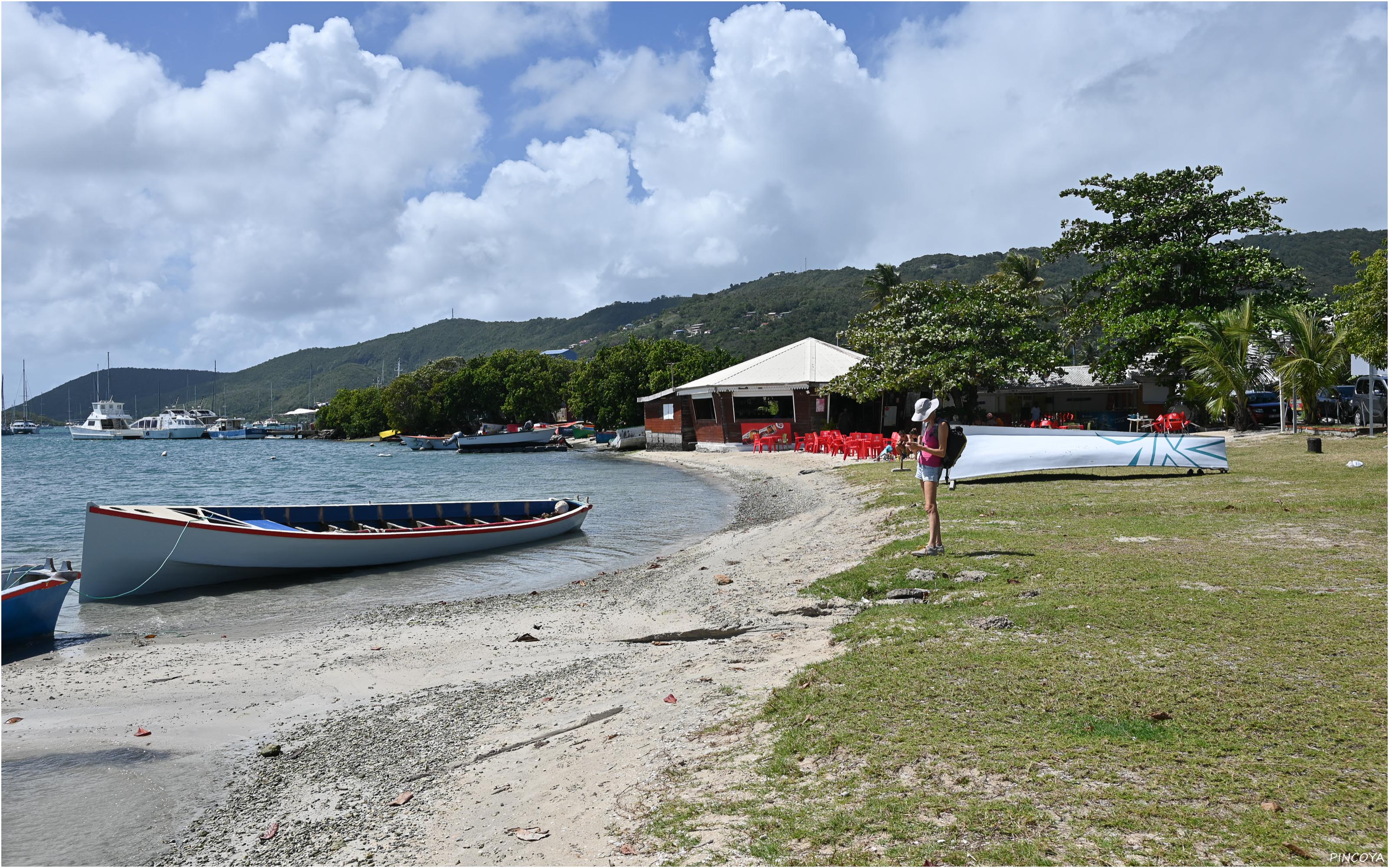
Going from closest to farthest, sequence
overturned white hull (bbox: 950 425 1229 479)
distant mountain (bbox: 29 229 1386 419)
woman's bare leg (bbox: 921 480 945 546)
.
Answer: woman's bare leg (bbox: 921 480 945 546) < overturned white hull (bbox: 950 425 1229 479) < distant mountain (bbox: 29 229 1386 419)

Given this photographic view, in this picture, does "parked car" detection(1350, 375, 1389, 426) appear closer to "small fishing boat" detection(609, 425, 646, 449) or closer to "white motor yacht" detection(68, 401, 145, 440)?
"small fishing boat" detection(609, 425, 646, 449)

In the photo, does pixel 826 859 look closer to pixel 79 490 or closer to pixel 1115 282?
pixel 1115 282

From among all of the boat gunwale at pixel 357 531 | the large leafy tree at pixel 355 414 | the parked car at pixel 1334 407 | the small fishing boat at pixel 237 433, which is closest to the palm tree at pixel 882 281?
the parked car at pixel 1334 407

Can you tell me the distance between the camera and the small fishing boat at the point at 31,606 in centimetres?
959

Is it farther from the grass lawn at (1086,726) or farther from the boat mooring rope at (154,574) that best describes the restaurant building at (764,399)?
the grass lawn at (1086,726)

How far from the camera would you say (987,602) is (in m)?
7.27

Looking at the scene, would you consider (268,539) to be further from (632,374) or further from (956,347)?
(632,374)

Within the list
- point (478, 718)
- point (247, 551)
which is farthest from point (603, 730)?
point (247, 551)

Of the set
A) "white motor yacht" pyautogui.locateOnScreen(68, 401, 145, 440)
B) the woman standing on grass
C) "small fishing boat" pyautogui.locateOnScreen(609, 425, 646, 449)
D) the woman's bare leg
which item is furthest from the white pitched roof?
"white motor yacht" pyautogui.locateOnScreen(68, 401, 145, 440)

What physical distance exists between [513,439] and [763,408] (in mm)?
26626

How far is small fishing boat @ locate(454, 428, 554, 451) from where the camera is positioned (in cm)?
6200

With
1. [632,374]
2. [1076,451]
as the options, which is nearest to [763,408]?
[1076,451]

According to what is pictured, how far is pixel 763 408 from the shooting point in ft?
138

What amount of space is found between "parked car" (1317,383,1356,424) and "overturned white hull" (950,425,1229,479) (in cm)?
2096
